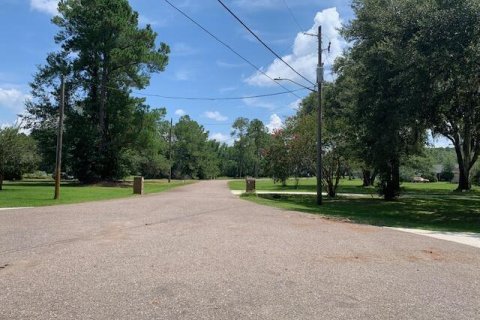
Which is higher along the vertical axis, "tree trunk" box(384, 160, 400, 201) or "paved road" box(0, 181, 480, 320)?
"tree trunk" box(384, 160, 400, 201)

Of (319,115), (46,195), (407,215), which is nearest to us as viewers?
(407,215)

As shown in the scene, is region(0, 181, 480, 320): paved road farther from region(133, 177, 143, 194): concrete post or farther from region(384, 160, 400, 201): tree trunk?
region(384, 160, 400, 201): tree trunk

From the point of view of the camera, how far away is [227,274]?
23.7ft

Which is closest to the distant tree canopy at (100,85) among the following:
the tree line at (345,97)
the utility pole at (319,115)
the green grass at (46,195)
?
the tree line at (345,97)

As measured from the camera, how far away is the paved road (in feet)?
18.1

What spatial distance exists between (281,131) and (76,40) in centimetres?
2679

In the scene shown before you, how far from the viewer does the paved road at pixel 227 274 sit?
18.1ft

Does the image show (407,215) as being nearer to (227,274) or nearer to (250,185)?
(250,185)

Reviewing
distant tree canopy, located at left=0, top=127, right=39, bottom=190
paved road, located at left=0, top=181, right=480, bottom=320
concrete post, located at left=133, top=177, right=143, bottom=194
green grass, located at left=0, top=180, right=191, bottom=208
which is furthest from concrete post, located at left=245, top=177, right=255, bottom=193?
paved road, located at left=0, top=181, right=480, bottom=320

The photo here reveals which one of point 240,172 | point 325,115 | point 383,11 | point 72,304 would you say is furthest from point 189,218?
point 240,172

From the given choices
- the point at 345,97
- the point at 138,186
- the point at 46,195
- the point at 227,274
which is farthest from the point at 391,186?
the point at 227,274

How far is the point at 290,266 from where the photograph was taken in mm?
7980

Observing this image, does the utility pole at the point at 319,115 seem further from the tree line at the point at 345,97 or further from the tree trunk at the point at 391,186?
the tree trunk at the point at 391,186

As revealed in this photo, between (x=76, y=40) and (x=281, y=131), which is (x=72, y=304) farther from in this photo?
(x=76, y=40)
